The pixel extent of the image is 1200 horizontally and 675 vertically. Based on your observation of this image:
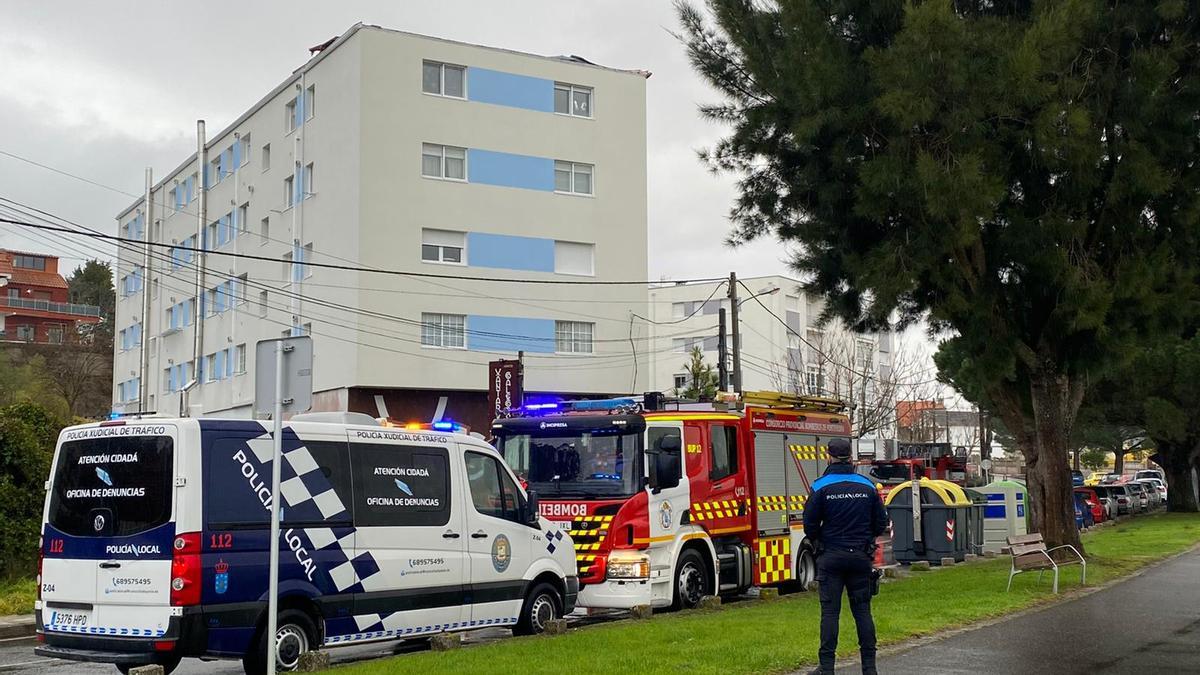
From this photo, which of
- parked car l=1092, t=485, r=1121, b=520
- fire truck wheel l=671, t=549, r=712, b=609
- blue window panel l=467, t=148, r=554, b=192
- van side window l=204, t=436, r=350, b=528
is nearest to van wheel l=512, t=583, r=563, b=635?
fire truck wheel l=671, t=549, r=712, b=609

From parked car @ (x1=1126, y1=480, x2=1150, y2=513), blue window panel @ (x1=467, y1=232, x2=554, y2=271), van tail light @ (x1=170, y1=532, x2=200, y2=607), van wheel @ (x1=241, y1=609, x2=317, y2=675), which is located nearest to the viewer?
van tail light @ (x1=170, y1=532, x2=200, y2=607)

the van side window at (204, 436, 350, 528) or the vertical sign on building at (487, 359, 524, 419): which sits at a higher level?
the vertical sign on building at (487, 359, 524, 419)

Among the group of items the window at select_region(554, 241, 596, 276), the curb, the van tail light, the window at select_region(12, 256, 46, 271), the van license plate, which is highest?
the window at select_region(12, 256, 46, 271)

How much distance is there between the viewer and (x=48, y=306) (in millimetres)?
92938

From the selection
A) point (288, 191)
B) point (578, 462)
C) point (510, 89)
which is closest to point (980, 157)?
point (578, 462)

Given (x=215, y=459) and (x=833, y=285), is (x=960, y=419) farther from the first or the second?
(x=215, y=459)

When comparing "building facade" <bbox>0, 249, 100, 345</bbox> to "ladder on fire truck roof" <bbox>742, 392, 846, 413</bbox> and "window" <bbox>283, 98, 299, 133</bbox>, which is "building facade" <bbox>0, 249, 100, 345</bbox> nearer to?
"window" <bbox>283, 98, 299, 133</bbox>

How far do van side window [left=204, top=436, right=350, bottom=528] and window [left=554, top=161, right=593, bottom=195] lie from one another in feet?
107

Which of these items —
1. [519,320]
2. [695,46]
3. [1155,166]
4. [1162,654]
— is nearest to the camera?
[1162,654]

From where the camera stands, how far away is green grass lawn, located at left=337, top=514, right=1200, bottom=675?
10312 mm

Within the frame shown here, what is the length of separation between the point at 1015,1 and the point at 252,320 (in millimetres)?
35343

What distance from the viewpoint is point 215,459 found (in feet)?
33.8

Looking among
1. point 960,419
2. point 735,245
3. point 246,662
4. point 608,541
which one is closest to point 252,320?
point 735,245

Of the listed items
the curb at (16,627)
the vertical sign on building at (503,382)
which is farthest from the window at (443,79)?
the curb at (16,627)
